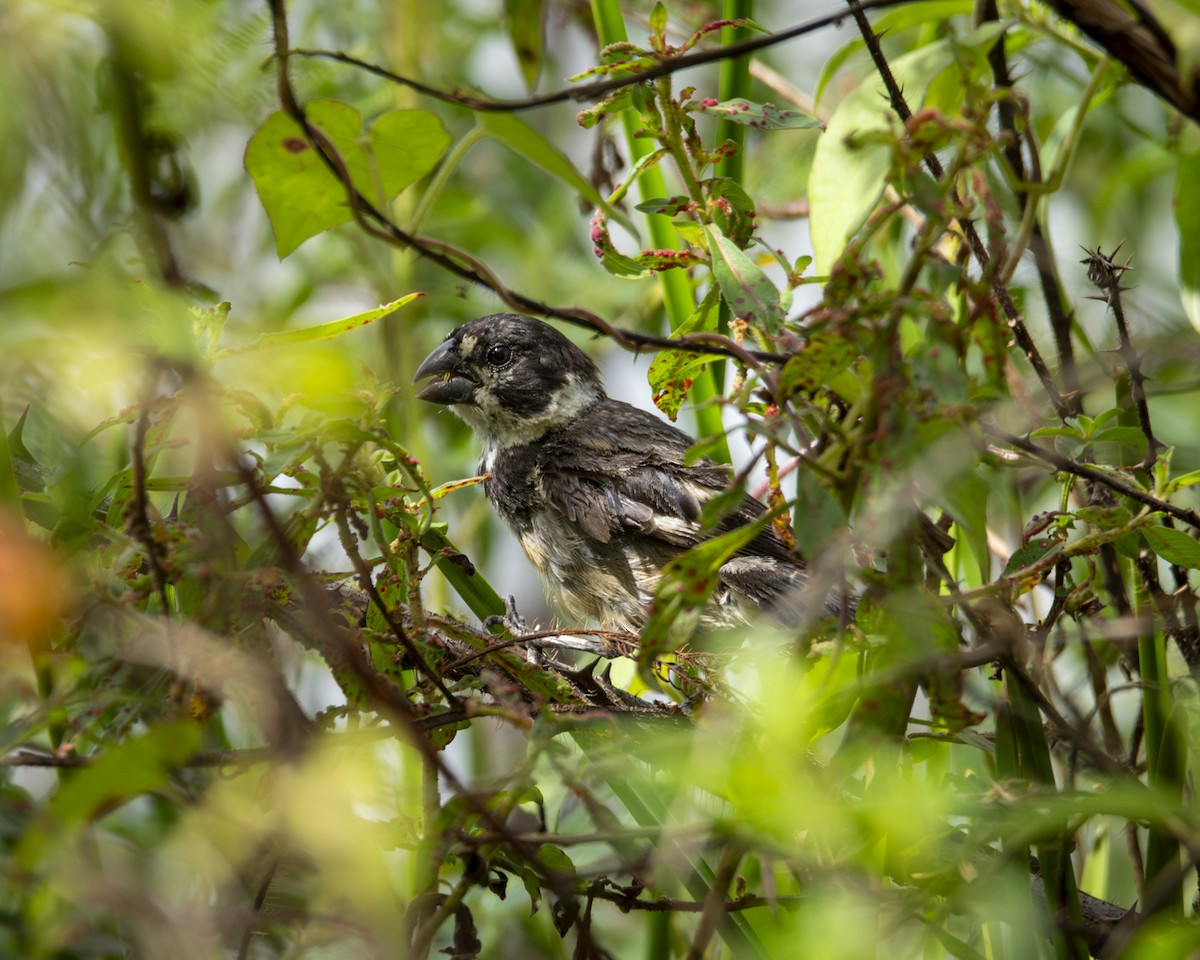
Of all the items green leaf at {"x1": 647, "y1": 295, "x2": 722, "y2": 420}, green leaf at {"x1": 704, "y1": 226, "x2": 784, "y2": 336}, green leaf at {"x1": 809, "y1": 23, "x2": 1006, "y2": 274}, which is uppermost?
green leaf at {"x1": 809, "y1": 23, "x2": 1006, "y2": 274}

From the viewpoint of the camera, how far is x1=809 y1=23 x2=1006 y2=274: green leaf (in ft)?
4.79

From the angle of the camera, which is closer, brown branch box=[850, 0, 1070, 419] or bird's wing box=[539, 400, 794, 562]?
brown branch box=[850, 0, 1070, 419]

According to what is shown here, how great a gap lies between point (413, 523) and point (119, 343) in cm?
90

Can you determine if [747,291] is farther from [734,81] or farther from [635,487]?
[635,487]

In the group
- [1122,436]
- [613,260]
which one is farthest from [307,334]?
[1122,436]

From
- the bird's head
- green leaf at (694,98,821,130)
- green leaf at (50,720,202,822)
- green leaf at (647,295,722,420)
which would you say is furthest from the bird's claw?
the bird's head

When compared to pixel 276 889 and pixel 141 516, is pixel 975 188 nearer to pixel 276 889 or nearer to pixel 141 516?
pixel 141 516

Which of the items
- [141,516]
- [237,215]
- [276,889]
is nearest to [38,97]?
[141,516]

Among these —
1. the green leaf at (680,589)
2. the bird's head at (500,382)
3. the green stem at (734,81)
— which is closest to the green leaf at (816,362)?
the green leaf at (680,589)

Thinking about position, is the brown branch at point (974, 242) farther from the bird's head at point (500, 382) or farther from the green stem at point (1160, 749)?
the bird's head at point (500, 382)

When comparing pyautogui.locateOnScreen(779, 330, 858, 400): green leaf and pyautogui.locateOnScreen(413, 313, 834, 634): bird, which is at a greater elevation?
pyautogui.locateOnScreen(779, 330, 858, 400): green leaf

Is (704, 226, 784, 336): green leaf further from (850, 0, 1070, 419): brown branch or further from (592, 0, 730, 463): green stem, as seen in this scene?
(592, 0, 730, 463): green stem

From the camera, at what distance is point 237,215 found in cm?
401

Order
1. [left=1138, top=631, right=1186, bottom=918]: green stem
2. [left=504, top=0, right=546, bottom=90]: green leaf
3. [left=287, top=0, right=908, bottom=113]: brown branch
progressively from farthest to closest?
[left=504, top=0, right=546, bottom=90]: green leaf, [left=1138, top=631, right=1186, bottom=918]: green stem, [left=287, top=0, right=908, bottom=113]: brown branch
